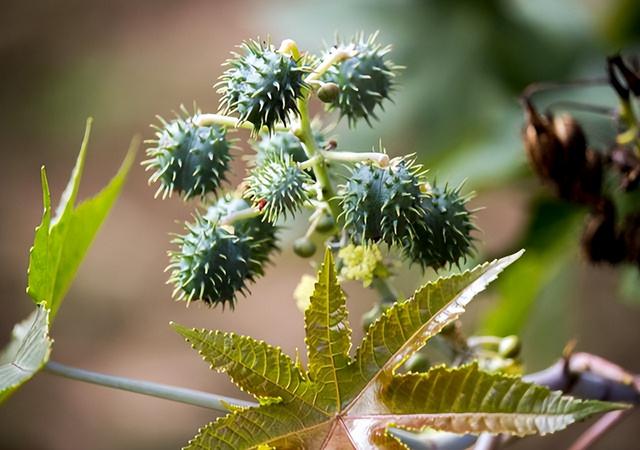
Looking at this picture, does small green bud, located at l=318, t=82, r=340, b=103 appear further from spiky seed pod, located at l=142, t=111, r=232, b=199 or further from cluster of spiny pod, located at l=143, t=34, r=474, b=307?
spiky seed pod, located at l=142, t=111, r=232, b=199

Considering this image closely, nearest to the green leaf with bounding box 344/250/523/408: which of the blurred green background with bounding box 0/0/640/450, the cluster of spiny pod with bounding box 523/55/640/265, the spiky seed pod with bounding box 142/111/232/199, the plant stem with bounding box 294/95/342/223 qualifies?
the plant stem with bounding box 294/95/342/223

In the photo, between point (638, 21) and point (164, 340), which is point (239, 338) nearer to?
point (638, 21)

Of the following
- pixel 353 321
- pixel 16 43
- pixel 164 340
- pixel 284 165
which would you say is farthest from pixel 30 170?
pixel 284 165

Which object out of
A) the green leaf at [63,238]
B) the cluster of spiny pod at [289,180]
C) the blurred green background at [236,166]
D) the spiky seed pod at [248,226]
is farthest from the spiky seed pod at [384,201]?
the blurred green background at [236,166]

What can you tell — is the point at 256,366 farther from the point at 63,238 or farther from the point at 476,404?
the point at 63,238

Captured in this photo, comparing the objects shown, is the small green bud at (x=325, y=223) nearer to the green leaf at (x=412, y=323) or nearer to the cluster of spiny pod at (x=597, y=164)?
the green leaf at (x=412, y=323)
